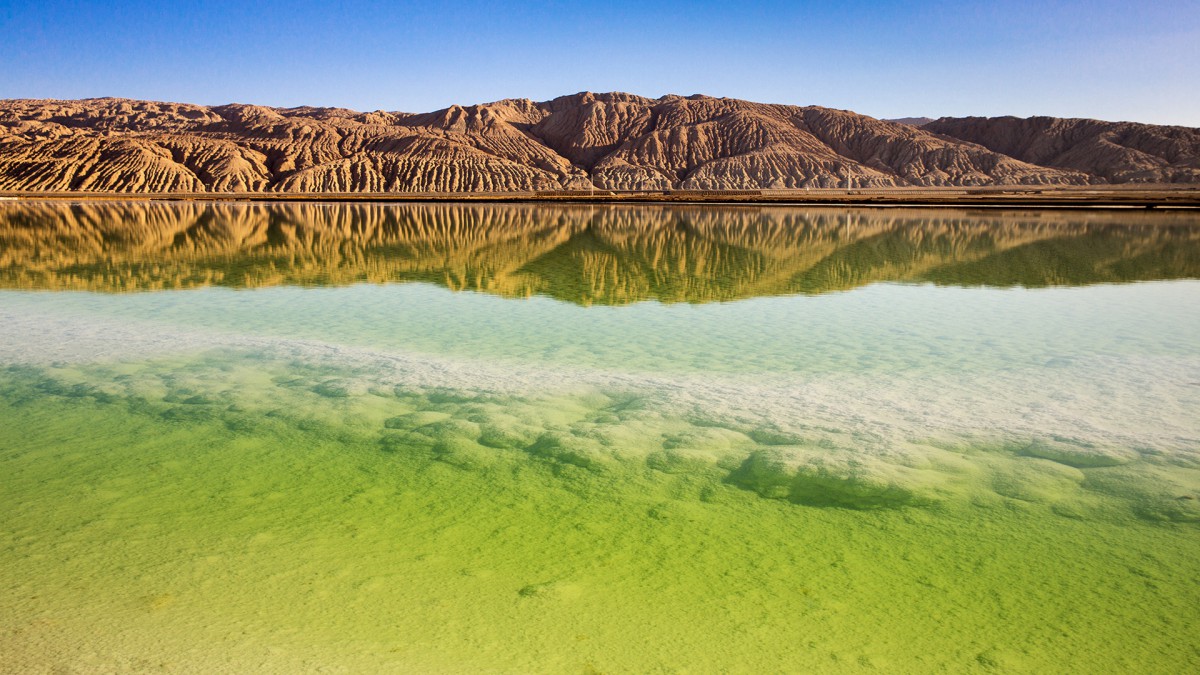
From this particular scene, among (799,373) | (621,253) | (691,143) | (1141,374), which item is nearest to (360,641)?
(799,373)

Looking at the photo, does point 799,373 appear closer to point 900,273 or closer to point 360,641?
point 360,641

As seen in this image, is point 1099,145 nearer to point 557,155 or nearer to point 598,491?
point 557,155

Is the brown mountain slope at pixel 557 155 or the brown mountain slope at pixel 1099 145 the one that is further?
the brown mountain slope at pixel 1099 145

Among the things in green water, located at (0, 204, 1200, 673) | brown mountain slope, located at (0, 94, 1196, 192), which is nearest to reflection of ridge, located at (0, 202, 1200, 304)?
green water, located at (0, 204, 1200, 673)

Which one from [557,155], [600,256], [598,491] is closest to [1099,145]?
[557,155]

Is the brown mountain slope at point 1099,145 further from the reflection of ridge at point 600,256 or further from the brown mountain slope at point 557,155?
the reflection of ridge at point 600,256

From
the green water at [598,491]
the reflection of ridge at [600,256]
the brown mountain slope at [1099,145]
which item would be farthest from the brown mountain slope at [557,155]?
the green water at [598,491]
